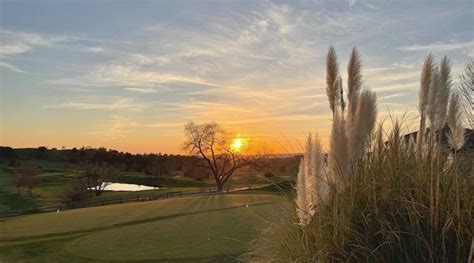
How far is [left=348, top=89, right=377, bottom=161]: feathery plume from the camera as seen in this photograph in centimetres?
290

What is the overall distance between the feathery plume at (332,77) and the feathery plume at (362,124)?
0.47 metres

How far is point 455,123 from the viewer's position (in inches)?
146

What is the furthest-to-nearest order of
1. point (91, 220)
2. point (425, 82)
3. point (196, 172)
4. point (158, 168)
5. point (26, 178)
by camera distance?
1. point (158, 168)
2. point (196, 172)
3. point (26, 178)
4. point (91, 220)
5. point (425, 82)

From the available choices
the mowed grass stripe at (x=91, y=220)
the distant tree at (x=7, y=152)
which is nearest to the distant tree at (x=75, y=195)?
the mowed grass stripe at (x=91, y=220)

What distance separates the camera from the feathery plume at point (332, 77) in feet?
11.5

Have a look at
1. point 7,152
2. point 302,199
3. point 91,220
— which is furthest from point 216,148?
point 7,152

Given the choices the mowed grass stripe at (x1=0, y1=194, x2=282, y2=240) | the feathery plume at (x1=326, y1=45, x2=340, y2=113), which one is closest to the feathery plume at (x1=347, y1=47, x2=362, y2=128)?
the feathery plume at (x1=326, y1=45, x2=340, y2=113)

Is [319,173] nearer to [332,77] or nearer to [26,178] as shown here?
[332,77]

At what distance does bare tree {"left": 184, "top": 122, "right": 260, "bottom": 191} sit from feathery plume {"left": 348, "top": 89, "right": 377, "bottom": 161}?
3633 centimetres

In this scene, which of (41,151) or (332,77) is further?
(41,151)

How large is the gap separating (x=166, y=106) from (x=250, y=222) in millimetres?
12894

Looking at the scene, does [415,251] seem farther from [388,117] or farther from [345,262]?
[388,117]

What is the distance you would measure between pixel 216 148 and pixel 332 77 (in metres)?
37.0

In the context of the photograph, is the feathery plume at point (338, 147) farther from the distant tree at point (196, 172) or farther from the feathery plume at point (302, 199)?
the distant tree at point (196, 172)
